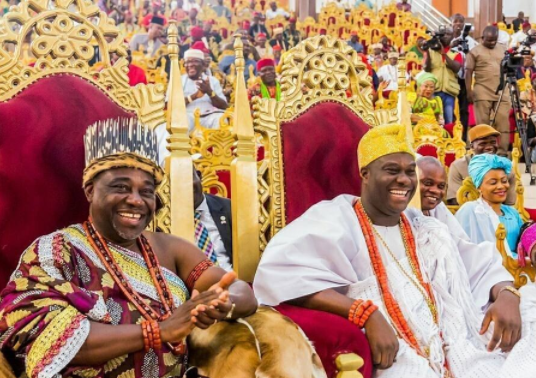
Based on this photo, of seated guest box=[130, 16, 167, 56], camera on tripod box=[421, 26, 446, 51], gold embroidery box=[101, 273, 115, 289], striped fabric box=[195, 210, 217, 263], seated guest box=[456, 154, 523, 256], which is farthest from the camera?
seated guest box=[130, 16, 167, 56]

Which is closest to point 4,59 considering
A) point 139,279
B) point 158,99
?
point 158,99

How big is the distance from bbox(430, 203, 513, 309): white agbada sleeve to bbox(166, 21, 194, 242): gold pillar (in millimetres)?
1079

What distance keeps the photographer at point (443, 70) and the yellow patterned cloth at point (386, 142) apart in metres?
6.47

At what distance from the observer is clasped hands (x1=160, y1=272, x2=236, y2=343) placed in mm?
1789

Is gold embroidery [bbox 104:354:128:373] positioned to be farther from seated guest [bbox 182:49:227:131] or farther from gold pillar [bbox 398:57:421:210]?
seated guest [bbox 182:49:227:131]

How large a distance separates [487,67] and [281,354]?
7.69 m

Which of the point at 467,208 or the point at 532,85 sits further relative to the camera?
the point at 532,85

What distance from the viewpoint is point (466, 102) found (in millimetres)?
9070

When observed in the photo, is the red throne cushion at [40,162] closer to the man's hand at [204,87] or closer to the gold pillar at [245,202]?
the gold pillar at [245,202]

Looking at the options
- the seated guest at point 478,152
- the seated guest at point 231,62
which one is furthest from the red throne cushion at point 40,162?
the seated guest at point 231,62

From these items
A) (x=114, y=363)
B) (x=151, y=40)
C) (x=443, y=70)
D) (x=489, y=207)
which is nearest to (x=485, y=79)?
(x=443, y=70)

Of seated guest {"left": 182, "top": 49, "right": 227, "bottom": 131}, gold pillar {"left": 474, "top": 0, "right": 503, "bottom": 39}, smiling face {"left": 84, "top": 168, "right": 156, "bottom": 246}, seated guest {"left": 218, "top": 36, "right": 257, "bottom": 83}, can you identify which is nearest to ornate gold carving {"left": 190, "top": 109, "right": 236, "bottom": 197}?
seated guest {"left": 182, "top": 49, "right": 227, "bottom": 131}

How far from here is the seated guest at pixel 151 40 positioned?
444 inches

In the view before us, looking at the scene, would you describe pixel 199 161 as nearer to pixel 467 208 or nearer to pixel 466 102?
pixel 467 208
